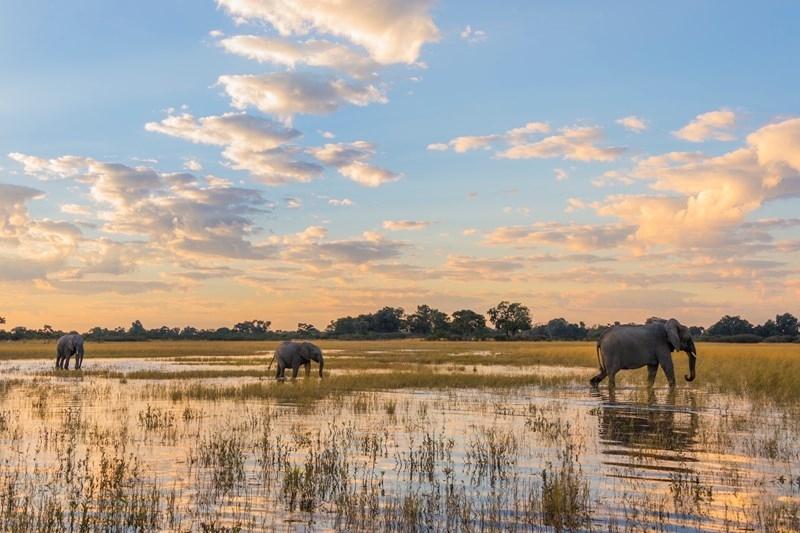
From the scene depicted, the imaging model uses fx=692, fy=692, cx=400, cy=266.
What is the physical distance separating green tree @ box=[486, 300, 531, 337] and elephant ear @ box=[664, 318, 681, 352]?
134616 millimetres

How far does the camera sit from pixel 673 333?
2339 centimetres

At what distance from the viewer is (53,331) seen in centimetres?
13462

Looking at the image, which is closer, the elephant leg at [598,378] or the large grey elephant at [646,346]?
the large grey elephant at [646,346]

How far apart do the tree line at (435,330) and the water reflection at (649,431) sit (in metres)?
101

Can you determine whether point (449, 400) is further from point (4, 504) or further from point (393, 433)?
point (4, 504)

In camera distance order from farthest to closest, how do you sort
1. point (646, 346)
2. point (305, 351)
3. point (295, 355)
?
1. point (305, 351)
2. point (295, 355)
3. point (646, 346)

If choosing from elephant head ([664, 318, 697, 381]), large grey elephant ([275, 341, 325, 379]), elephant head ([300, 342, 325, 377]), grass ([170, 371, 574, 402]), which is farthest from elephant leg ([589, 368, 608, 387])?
elephant head ([300, 342, 325, 377])

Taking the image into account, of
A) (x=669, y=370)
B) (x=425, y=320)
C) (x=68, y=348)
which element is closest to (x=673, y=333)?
(x=669, y=370)

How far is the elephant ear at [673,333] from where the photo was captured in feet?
76.4

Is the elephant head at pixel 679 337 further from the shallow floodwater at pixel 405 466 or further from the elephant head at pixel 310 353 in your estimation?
the elephant head at pixel 310 353

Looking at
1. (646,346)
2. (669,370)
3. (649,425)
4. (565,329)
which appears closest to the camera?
(649,425)

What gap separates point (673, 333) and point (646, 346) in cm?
98

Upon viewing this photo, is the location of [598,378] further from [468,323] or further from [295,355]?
[468,323]

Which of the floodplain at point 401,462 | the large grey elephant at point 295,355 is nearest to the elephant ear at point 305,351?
the large grey elephant at point 295,355
